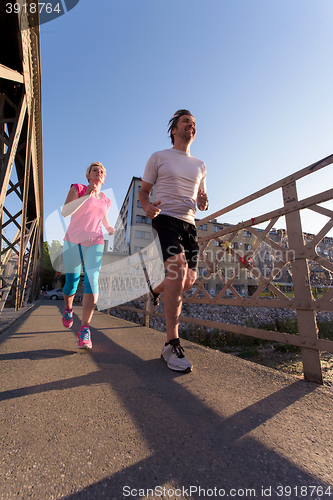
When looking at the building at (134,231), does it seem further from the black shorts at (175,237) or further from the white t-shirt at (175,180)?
the black shorts at (175,237)

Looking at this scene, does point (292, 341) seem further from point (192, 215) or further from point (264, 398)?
point (192, 215)

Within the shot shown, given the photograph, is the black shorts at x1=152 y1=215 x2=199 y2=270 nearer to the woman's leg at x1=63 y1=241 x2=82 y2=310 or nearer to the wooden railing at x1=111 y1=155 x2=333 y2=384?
the wooden railing at x1=111 y1=155 x2=333 y2=384

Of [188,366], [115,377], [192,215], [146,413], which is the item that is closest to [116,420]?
[146,413]

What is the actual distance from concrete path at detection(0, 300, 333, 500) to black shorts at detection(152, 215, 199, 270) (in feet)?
3.00

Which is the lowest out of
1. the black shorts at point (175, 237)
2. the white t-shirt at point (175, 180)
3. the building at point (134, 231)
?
the black shorts at point (175, 237)

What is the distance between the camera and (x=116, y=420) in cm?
99

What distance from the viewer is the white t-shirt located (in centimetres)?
209

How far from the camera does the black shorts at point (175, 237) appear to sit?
1.91 metres

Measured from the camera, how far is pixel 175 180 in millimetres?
2131

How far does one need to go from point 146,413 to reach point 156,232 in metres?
1.39

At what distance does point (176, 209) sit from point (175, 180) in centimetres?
28

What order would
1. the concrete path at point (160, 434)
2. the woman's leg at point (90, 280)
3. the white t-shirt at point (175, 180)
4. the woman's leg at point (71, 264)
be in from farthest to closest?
1. the woman's leg at point (71, 264)
2. the woman's leg at point (90, 280)
3. the white t-shirt at point (175, 180)
4. the concrete path at point (160, 434)

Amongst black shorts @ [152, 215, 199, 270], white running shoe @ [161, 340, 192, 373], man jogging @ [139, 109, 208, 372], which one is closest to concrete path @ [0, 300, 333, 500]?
white running shoe @ [161, 340, 192, 373]

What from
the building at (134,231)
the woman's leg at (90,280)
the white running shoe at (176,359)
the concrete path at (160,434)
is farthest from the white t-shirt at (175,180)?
the building at (134,231)
